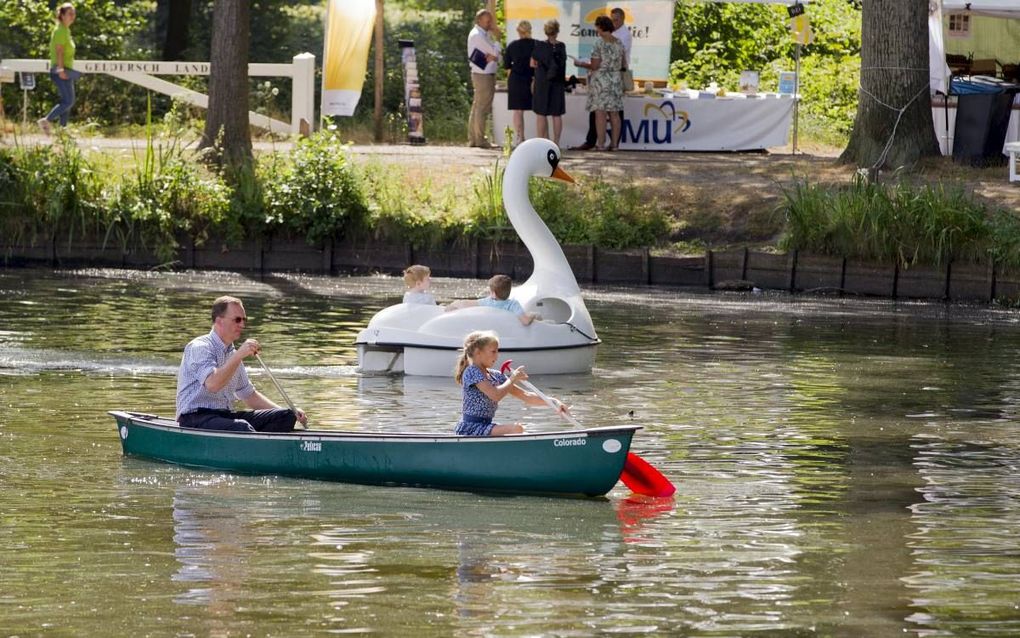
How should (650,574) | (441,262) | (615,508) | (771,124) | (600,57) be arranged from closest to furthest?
1. (650,574)
2. (615,508)
3. (441,262)
4. (600,57)
5. (771,124)

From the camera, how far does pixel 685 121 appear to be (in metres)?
30.3

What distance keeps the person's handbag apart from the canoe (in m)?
17.6

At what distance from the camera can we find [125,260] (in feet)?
83.1

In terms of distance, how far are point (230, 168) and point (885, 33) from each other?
31.8 ft

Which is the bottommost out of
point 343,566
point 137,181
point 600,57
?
point 343,566

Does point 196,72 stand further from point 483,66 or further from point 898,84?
point 898,84

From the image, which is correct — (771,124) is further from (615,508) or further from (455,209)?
(615,508)

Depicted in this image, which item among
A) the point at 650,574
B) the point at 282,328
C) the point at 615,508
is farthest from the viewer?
the point at 282,328

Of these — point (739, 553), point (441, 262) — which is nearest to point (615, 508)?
point (739, 553)

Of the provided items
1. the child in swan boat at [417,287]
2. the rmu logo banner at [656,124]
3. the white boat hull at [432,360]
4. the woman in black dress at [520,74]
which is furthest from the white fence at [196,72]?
the white boat hull at [432,360]

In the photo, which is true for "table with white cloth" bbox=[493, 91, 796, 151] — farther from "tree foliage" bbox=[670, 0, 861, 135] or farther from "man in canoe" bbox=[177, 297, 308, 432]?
"man in canoe" bbox=[177, 297, 308, 432]

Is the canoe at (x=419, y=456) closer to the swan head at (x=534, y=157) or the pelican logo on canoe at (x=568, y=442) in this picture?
the pelican logo on canoe at (x=568, y=442)

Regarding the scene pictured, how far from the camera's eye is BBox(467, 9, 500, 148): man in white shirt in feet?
97.1

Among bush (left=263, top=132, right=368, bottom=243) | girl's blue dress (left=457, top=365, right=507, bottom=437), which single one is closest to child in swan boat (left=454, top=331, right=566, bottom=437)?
girl's blue dress (left=457, top=365, right=507, bottom=437)
